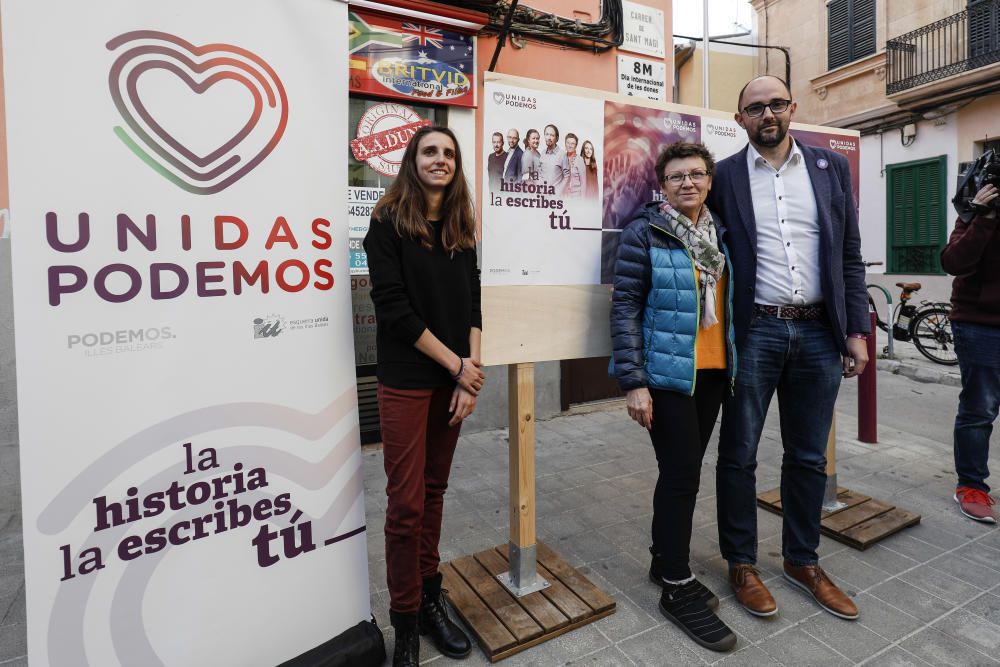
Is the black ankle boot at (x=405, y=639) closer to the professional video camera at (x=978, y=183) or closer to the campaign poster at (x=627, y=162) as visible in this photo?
the campaign poster at (x=627, y=162)

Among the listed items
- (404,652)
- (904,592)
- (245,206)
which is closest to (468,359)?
(245,206)

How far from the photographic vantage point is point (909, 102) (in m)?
11.2

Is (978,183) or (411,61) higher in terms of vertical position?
(411,61)

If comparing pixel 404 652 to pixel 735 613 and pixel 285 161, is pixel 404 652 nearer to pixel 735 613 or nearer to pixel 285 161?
pixel 735 613

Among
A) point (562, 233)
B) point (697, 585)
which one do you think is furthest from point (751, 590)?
point (562, 233)

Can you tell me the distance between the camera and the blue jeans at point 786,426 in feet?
8.17

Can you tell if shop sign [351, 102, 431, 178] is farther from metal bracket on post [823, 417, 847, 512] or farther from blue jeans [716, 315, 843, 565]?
metal bracket on post [823, 417, 847, 512]

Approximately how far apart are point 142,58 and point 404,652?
2.02 metres

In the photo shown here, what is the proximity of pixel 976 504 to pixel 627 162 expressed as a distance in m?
2.77

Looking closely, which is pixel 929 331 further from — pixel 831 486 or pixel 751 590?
pixel 751 590

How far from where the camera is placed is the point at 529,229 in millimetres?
2477

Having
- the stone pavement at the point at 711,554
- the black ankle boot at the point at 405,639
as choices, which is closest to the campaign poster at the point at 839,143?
the stone pavement at the point at 711,554

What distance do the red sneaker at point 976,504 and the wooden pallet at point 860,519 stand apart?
0.30m

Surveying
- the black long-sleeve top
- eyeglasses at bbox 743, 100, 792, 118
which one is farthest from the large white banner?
eyeglasses at bbox 743, 100, 792, 118
